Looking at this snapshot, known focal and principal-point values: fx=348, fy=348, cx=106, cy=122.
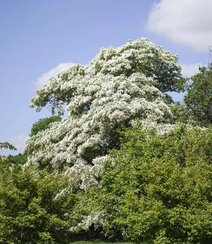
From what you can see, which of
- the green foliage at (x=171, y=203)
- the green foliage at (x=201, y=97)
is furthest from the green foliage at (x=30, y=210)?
the green foliage at (x=201, y=97)

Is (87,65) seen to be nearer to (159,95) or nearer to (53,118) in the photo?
(159,95)

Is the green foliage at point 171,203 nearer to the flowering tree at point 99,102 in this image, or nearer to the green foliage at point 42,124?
the flowering tree at point 99,102

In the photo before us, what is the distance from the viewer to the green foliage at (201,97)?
2436cm

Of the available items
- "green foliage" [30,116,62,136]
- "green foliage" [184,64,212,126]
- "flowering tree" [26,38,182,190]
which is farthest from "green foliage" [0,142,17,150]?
"green foliage" [30,116,62,136]

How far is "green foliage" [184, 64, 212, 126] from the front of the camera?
2436 cm

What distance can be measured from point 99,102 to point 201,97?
8.35 m

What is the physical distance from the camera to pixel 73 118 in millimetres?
22141

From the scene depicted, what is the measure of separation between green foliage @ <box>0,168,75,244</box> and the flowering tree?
19.2 feet

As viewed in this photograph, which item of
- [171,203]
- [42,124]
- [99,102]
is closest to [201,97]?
[99,102]

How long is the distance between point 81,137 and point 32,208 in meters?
8.92

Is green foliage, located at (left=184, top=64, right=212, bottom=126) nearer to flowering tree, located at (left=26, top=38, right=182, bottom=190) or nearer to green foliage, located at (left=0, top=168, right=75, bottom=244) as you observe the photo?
flowering tree, located at (left=26, top=38, right=182, bottom=190)

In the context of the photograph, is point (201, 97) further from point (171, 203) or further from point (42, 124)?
point (42, 124)

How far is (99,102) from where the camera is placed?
2011 cm

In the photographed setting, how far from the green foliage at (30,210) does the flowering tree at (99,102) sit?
5842 millimetres
